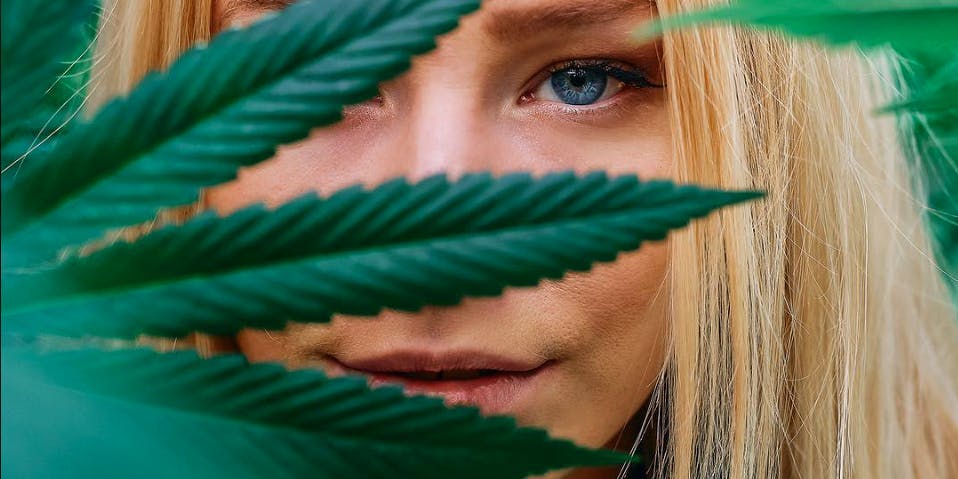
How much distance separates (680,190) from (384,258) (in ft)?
0.29

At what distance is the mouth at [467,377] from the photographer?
82cm

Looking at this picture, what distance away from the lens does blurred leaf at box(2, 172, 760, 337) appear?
0.85 ft

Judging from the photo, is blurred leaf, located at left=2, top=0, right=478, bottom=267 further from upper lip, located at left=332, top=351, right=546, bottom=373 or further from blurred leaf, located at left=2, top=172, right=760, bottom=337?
upper lip, located at left=332, top=351, right=546, bottom=373

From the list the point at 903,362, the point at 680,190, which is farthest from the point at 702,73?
the point at 680,190

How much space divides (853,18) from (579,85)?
53 cm

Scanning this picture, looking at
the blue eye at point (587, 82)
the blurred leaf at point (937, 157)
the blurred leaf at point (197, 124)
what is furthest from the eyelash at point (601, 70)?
the blurred leaf at point (197, 124)

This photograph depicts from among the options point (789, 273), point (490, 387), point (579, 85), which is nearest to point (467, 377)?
point (490, 387)

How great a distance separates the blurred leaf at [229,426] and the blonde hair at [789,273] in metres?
0.62

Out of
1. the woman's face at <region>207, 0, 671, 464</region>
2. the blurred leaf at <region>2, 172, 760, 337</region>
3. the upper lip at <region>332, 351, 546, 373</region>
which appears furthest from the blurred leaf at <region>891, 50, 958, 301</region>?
the blurred leaf at <region>2, 172, 760, 337</region>

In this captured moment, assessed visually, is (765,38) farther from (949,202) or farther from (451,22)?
(451,22)

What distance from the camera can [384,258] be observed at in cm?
26

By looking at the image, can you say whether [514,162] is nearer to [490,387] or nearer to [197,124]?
[490,387]

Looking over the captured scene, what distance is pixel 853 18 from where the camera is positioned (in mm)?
389

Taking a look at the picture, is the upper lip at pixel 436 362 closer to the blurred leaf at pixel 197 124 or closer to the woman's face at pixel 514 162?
the woman's face at pixel 514 162
